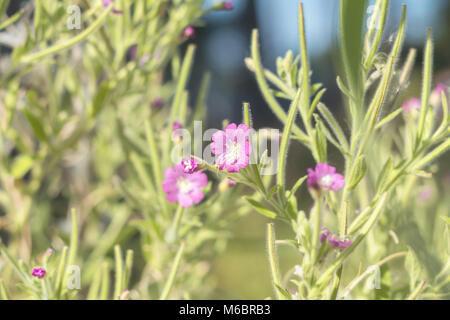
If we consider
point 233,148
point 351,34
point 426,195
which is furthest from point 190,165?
point 426,195

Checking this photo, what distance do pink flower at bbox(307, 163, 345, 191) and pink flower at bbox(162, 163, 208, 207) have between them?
0.12m

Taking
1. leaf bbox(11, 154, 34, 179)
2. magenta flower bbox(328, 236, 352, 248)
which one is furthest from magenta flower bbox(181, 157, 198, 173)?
leaf bbox(11, 154, 34, 179)

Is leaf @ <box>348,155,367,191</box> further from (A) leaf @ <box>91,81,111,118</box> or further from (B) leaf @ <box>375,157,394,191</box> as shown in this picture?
(A) leaf @ <box>91,81,111,118</box>

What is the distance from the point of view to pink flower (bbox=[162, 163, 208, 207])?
42 centimetres

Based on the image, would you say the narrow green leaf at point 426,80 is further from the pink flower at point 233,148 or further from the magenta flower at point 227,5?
the magenta flower at point 227,5

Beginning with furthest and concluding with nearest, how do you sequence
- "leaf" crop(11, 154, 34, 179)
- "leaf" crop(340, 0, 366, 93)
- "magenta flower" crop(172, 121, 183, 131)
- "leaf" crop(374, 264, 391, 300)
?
1. "leaf" crop(11, 154, 34, 179)
2. "magenta flower" crop(172, 121, 183, 131)
3. "leaf" crop(374, 264, 391, 300)
4. "leaf" crop(340, 0, 366, 93)

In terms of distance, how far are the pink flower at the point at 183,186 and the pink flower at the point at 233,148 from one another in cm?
9

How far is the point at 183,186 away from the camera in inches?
17.1

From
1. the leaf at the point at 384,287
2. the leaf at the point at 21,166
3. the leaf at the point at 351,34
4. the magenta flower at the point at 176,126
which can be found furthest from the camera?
the leaf at the point at 21,166

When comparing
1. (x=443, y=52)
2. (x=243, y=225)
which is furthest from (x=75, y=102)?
(x=443, y=52)

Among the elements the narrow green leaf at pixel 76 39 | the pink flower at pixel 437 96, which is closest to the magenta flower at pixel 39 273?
the narrow green leaf at pixel 76 39

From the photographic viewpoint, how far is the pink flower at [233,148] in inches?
12.8

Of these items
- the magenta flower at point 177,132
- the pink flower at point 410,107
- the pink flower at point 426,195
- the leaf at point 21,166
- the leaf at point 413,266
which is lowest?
the pink flower at point 426,195
